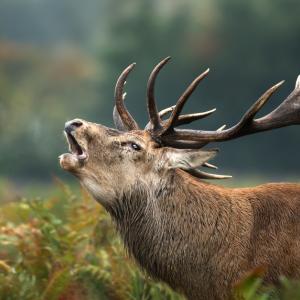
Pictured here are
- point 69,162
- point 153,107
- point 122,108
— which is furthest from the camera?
point 122,108

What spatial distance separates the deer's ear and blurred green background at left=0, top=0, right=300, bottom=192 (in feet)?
112

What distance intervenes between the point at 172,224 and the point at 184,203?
202mm

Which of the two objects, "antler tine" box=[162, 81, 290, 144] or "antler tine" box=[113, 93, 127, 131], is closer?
"antler tine" box=[162, 81, 290, 144]

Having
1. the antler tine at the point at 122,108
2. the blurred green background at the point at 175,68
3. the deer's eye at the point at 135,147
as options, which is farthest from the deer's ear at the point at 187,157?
the blurred green background at the point at 175,68

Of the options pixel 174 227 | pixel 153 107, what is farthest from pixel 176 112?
pixel 174 227

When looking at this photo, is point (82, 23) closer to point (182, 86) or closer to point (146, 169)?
point (182, 86)

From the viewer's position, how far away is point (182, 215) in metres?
8.16

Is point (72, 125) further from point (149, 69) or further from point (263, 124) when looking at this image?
point (149, 69)

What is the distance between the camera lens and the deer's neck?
316 inches

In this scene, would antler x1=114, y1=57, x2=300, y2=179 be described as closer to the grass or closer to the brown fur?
the brown fur

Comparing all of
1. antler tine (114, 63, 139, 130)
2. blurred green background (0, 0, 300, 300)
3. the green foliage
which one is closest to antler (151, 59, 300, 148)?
antler tine (114, 63, 139, 130)

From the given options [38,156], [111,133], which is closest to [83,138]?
[111,133]

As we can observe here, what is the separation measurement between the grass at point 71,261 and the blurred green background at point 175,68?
31.7 m

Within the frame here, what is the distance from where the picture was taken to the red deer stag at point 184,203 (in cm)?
791
